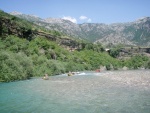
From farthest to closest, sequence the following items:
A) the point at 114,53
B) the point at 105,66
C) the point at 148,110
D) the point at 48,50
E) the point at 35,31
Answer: the point at 114,53, the point at 105,66, the point at 35,31, the point at 48,50, the point at 148,110

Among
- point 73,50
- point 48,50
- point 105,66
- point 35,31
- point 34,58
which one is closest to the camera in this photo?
point 34,58

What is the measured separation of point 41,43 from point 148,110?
94.9 m

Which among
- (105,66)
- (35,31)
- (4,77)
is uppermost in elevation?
(35,31)

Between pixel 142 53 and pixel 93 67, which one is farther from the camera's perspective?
pixel 142 53

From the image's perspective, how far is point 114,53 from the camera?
19312 centimetres

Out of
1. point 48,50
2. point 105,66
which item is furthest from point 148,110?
point 105,66

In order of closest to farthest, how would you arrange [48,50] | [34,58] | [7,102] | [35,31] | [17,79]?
[7,102] < [17,79] < [34,58] < [48,50] < [35,31]

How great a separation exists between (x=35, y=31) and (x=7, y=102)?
102 m

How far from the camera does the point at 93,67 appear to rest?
13362 centimetres

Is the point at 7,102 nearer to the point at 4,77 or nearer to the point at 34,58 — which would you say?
the point at 4,77

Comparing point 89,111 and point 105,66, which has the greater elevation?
point 89,111

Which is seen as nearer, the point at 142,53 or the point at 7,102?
the point at 7,102

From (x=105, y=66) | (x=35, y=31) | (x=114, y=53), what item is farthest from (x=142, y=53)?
(x=35, y=31)

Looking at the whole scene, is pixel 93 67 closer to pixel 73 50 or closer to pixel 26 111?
pixel 73 50
